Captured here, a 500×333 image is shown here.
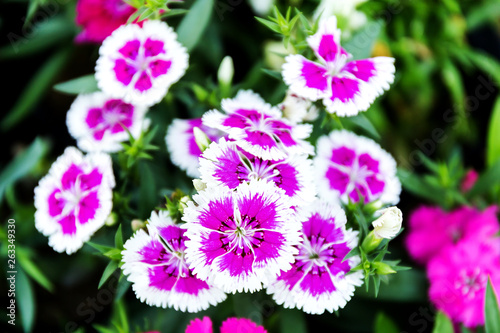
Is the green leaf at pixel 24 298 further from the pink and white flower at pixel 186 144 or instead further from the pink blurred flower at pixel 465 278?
the pink blurred flower at pixel 465 278

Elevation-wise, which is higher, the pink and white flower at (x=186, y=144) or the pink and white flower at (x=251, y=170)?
the pink and white flower at (x=251, y=170)

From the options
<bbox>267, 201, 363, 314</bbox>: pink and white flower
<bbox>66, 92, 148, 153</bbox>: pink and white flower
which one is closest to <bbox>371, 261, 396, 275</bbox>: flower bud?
<bbox>267, 201, 363, 314</bbox>: pink and white flower

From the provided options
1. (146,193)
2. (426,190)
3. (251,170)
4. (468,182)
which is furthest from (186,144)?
(468,182)

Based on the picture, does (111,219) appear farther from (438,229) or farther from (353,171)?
(438,229)

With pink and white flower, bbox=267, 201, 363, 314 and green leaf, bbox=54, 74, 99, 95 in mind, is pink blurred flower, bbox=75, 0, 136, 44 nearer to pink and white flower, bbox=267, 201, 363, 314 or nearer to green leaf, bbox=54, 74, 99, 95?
green leaf, bbox=54, 74, 99, 95

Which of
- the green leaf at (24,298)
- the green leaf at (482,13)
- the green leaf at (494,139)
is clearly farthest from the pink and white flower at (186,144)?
the green leaf at (482,13)

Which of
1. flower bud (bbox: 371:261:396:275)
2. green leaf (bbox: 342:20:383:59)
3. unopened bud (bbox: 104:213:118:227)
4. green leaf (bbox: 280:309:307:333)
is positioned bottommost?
green leaf (bbox: 280:309:307:333)

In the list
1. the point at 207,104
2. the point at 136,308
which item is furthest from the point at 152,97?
→ the point at 136,308
